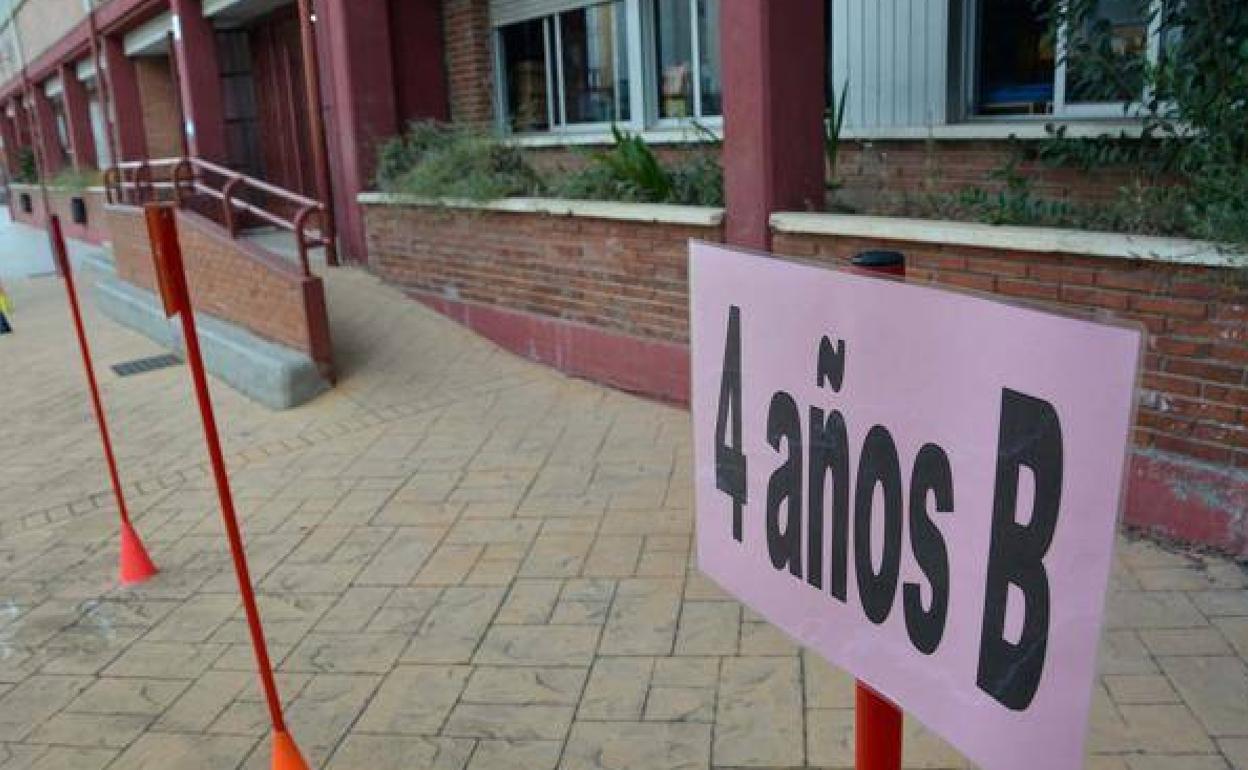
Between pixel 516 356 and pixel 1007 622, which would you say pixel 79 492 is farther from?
pixel 1007 622

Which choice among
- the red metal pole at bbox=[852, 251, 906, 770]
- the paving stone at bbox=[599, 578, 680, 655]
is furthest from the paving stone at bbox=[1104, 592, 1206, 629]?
the red metal pole at bbox=[852, 251, 906, 770]

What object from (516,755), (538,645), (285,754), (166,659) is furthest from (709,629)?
(166,659)

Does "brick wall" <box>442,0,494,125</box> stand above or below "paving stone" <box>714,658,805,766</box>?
above

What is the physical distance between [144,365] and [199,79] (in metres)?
6.14

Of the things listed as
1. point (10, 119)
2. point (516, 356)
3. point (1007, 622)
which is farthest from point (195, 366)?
point (10, 119)

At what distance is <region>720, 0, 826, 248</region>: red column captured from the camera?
17.8ft

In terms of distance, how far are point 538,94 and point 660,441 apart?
6.71 metres

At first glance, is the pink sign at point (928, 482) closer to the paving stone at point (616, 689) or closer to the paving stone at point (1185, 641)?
the paving stone at point (616, 689)

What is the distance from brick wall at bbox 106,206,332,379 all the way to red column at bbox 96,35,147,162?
10.0m

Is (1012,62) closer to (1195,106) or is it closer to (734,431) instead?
(1195,106)

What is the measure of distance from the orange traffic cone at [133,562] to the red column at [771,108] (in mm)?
3357

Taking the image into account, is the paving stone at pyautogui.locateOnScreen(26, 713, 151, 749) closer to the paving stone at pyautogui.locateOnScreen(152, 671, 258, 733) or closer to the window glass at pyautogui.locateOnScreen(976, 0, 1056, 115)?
the paving stone at pyautogui.locateOnScreen(152, 671, 258, 733)

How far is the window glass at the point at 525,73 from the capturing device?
1123 cm

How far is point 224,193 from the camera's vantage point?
26.9 feet
